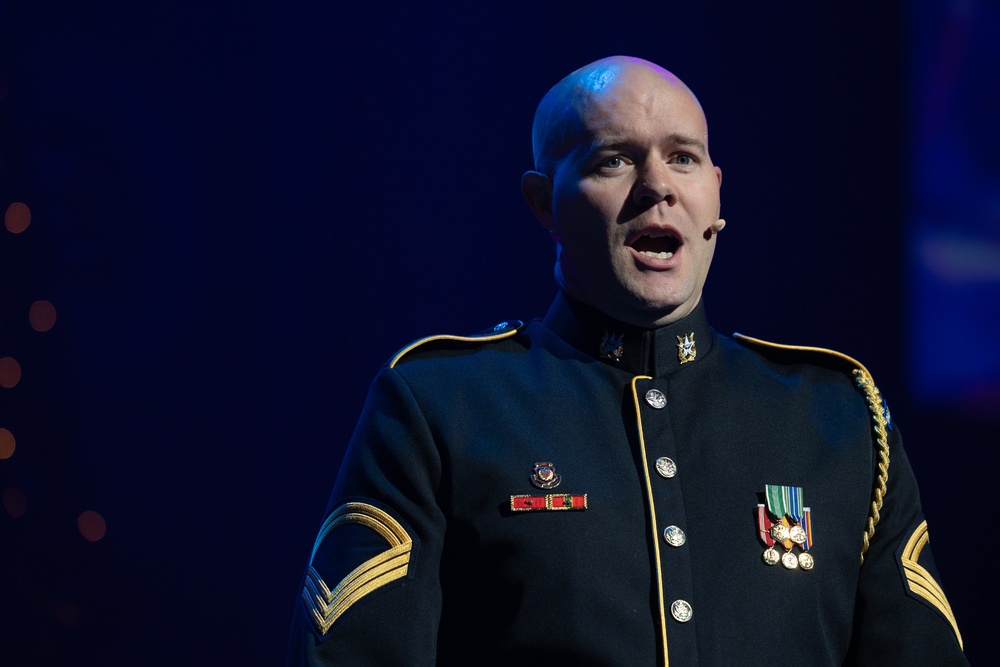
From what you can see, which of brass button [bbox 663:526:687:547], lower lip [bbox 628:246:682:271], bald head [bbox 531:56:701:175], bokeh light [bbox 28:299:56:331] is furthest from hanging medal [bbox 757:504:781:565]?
bokeh light [bbox 28:299:56:331]

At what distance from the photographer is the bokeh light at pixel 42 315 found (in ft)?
7.68

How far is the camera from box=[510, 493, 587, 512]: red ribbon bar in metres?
1.54

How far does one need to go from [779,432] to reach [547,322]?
0.37m

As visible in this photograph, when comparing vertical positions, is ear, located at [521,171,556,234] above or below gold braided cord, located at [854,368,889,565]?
above

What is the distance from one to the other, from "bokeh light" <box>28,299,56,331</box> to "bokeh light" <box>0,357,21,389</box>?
0.08 meters

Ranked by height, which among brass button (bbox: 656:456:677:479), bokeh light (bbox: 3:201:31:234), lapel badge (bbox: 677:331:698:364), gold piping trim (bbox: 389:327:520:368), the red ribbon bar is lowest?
the red ribbon bar

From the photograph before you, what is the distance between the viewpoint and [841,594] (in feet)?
5.23

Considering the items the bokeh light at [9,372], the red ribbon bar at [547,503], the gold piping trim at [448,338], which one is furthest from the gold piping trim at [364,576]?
the bokeh light at [9,372]

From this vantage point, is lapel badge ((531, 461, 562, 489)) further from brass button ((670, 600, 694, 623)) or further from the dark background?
the dark background

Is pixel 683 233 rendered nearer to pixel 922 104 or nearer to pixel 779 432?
pixel 779 432

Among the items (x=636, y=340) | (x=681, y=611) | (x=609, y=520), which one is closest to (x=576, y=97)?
(x=636, y=340)

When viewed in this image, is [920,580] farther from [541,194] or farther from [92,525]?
[92,525]

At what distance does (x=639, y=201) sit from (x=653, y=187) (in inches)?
1.1

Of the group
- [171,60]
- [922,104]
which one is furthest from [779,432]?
[171,60]
